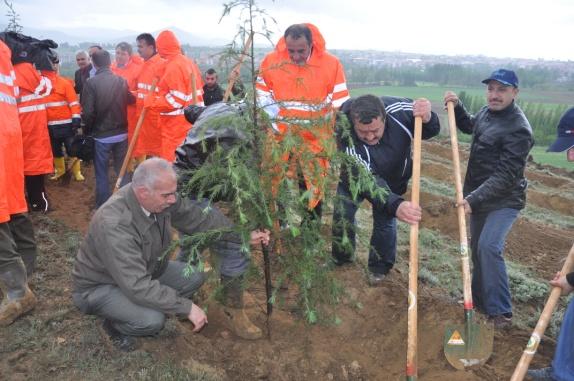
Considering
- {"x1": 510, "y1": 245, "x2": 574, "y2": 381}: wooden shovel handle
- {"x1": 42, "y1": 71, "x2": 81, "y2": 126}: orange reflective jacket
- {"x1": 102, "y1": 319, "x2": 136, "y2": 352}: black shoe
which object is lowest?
{"x1": 102, "y1": 319, "x2": 136, "y2": 352}: black shoe

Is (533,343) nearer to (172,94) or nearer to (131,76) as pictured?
(172,94)

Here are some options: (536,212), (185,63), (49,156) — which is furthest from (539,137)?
(49,156)

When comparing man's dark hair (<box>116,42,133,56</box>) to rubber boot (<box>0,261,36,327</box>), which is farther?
man's dark hair (<box>116,42,133,56</box>)

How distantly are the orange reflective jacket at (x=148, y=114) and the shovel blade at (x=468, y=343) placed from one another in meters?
4.78

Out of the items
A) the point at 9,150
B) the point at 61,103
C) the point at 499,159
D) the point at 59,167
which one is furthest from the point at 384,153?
the point at 59,167

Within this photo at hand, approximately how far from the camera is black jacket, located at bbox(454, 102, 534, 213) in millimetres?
3797

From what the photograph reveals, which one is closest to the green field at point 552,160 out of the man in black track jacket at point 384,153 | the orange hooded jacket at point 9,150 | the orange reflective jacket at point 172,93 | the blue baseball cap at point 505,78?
the man in black track jacket at point 384,153

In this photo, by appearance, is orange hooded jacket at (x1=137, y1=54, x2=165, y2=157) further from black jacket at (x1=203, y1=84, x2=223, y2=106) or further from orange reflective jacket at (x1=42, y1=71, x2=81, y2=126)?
black jacket at (x1=203, y1=84, x2=223, y2=106)

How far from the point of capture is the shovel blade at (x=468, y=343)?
356 cm

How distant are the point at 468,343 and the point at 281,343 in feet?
5.03

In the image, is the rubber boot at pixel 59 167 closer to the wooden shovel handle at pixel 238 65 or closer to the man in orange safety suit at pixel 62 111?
the man in orange safety suit at pixel 62 111

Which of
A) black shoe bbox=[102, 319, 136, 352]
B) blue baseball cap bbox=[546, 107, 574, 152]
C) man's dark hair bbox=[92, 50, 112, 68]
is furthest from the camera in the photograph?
man's dark hair bbox=[92, 50, 112, 68]

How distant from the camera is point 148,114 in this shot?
651cm

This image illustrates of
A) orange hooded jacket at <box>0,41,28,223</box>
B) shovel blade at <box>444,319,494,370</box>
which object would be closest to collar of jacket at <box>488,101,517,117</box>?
shovel blade at <box>444,319,494,370</box>
